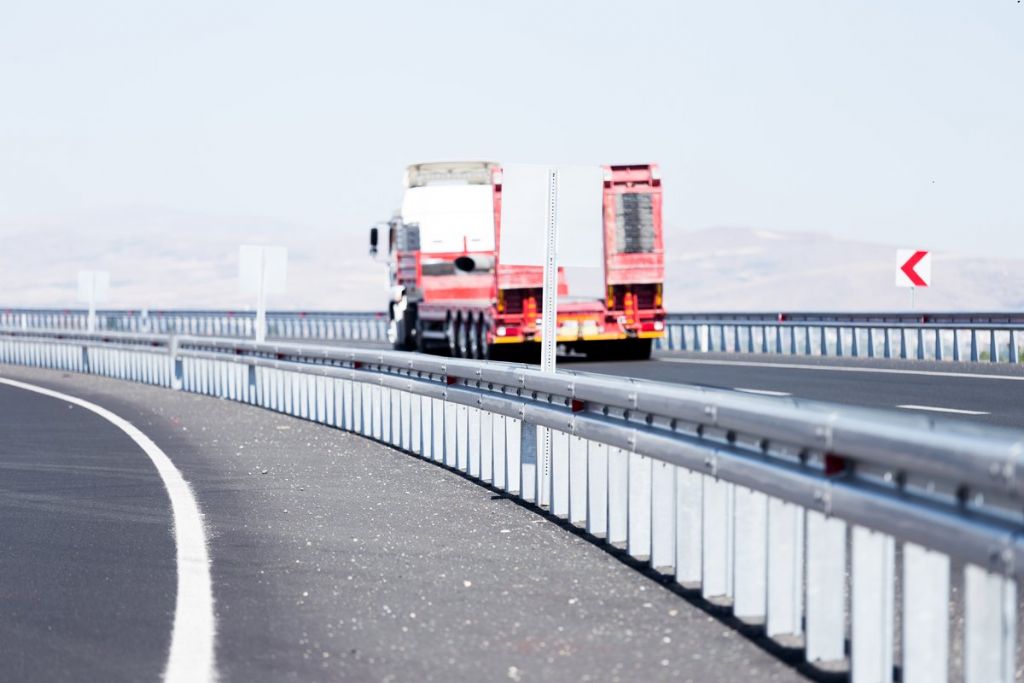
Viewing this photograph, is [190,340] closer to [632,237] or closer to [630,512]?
[632,237]

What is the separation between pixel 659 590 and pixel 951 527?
318cm

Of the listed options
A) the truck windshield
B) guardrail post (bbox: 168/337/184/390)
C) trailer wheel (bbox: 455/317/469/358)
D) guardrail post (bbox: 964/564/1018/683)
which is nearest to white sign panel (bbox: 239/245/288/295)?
guardrail post (bbox: 168/337/184/390)

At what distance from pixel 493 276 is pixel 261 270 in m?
Result: 7.18

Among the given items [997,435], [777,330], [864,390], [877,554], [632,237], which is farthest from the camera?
[777,330]

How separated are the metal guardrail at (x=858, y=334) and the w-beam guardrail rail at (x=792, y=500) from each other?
19286 millimetres

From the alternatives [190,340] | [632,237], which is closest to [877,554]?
[190,340]

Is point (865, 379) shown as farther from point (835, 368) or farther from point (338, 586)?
point (338, 586)

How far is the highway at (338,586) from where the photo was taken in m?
7.25

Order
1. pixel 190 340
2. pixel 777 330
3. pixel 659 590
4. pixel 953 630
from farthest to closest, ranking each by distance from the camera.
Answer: pixel 777 330
pixel 190 340
pixel 659 590
pixel 953 630

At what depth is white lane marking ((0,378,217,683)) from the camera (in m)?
7.12

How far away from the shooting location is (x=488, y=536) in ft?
36.0

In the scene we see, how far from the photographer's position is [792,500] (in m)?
7.34

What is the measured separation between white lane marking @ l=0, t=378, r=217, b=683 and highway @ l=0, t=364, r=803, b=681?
0.20 ft

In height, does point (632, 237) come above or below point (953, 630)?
above
